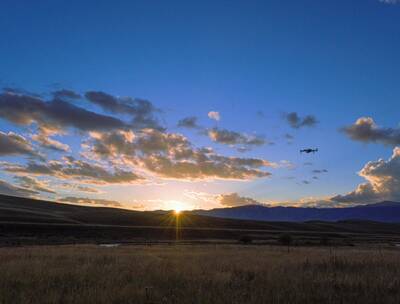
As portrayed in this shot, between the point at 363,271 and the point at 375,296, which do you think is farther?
the point at 363,271

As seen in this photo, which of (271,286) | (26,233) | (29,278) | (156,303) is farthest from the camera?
(26,233)

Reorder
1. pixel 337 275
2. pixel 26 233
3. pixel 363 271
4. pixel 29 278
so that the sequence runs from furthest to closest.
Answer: pixel 26 233 < pixel 363 271 < pixel 337 275 < pixel 29 278

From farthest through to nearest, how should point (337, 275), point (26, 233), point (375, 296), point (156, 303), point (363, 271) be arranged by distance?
point (26, 233)
point (363, 271)
point (337, 275)
point (375, 296)
point (156, 303)

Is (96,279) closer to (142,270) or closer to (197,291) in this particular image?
(142,270)

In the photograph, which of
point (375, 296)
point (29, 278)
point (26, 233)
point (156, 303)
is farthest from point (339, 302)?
point (26, 233)

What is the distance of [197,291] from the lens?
961 cm

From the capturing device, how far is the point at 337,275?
510 inches

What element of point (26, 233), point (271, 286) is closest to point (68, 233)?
point (26, 233)

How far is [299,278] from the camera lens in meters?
11.9

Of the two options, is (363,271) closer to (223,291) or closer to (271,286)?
(271,286)

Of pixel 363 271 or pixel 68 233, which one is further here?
pixel 68 233

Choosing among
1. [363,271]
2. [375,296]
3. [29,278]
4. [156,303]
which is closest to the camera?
[156,303]

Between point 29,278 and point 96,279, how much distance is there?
1.86 metres

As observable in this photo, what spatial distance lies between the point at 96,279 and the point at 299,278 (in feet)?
19.5
